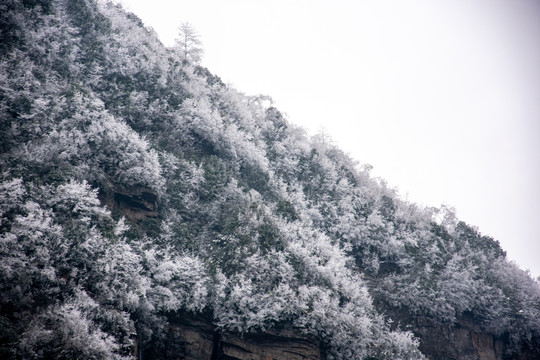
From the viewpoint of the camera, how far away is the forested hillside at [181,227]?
18297 millimetres

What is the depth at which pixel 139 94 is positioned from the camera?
3397cm

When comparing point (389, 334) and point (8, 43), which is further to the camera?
point (389, 334)

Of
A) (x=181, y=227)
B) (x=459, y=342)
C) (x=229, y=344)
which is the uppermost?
(x=181, y=227)

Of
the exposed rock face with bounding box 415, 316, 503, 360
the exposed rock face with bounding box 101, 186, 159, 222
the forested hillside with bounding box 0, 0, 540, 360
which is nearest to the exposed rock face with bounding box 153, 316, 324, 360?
the forested hillside with bounding box 0, 0, 540, 360

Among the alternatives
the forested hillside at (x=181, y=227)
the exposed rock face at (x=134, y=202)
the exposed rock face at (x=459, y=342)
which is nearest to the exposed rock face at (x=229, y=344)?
the forested hillside at (x=181, y=227)

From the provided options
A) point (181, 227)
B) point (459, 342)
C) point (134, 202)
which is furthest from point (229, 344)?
point (459, 342)

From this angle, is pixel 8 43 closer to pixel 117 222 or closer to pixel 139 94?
pixel 139 94

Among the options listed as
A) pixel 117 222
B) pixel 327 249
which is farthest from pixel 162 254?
pixel 327 249

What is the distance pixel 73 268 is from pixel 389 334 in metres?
28.1

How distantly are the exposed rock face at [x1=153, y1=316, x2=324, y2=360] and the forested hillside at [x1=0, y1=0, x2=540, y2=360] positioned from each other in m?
0.64

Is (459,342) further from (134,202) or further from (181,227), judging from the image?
(134,202)

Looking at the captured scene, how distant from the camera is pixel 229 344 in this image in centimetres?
2339

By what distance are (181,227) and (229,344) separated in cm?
1042

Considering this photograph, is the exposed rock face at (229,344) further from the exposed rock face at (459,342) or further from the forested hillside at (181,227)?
the exposed rock face at (459,342)
